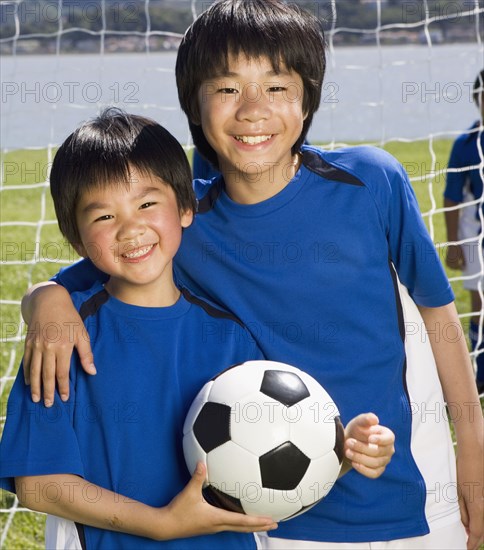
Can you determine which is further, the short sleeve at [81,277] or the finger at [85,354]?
the short sleeve at [81,277]

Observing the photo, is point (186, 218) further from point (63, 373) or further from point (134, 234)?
point (63, 373)

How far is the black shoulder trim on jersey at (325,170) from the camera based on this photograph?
1.66 meters

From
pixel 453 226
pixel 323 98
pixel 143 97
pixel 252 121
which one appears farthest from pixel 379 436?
pixel 143 97

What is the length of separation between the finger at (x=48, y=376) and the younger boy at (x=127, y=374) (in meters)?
0.02

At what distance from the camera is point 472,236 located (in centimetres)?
402

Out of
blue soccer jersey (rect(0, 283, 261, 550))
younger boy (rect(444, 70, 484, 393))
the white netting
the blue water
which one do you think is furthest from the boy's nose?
the blue water

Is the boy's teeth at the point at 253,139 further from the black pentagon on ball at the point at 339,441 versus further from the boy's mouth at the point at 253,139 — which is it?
the black pentagon on ball at the point at 339,441

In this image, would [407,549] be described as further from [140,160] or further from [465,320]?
[465,320]

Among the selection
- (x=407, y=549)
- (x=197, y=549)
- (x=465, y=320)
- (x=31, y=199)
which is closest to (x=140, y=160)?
(x=197, y=549)

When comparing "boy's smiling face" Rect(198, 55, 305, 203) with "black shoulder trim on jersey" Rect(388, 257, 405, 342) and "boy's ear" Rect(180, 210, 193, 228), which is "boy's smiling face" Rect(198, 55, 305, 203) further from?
"black shoulder trim on jersey" Rect(388, 257, 405, 342)

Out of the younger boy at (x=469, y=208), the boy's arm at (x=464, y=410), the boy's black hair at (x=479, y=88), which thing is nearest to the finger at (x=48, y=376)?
the boy's arm at (x=464, y=410)

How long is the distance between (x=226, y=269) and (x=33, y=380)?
1.35 ft

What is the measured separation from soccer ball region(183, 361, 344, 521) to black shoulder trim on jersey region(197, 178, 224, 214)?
0.38 metres

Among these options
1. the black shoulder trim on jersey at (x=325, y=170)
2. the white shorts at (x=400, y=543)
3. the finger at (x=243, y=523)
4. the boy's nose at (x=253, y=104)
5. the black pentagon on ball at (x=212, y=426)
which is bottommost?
the white shorts at (x=400, y=543)
